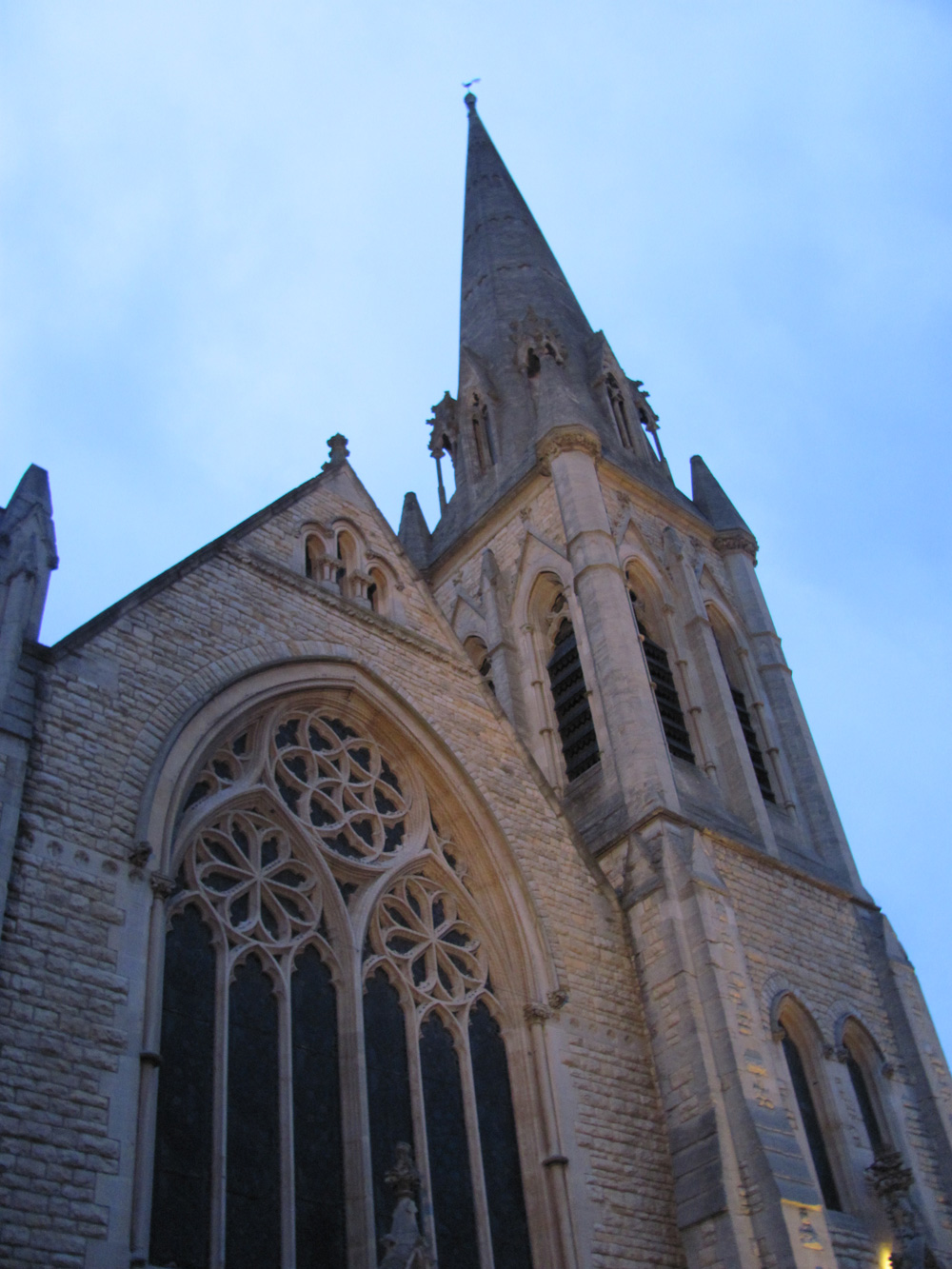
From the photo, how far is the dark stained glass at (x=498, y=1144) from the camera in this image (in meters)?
9.36

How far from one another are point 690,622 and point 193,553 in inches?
316

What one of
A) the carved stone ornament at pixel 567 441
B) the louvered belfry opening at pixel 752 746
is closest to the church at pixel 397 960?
the louvered belfry opening at pixel 752 746

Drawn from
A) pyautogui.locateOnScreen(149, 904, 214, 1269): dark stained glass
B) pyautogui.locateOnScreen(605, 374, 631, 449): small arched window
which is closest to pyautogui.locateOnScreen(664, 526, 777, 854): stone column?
pyautogui.locateOnScreen(605, 374, 631, 449): small arched window

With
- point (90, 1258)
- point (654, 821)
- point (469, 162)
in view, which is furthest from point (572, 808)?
point (469, 162)

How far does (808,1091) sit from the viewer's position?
40.6 ft

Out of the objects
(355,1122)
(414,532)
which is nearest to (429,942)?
(355,1122)

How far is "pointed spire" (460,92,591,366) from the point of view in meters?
22.5

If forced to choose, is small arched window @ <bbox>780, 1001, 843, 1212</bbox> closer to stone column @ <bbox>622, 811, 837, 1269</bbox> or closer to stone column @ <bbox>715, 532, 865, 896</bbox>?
stone column @ <bbox>622, 811, 837, 1269</bbox>

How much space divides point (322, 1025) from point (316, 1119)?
26.4 inches

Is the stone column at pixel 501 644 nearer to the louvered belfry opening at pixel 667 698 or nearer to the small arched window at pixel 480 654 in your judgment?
the small arched window at pixel 480 654

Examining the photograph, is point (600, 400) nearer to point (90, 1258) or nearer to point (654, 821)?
point (654, 821)

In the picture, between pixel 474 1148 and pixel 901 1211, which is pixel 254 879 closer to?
pixel 474 1148

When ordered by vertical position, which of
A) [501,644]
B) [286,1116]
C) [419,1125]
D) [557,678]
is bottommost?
[286,1116]

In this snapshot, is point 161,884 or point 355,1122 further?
point 355,1122
